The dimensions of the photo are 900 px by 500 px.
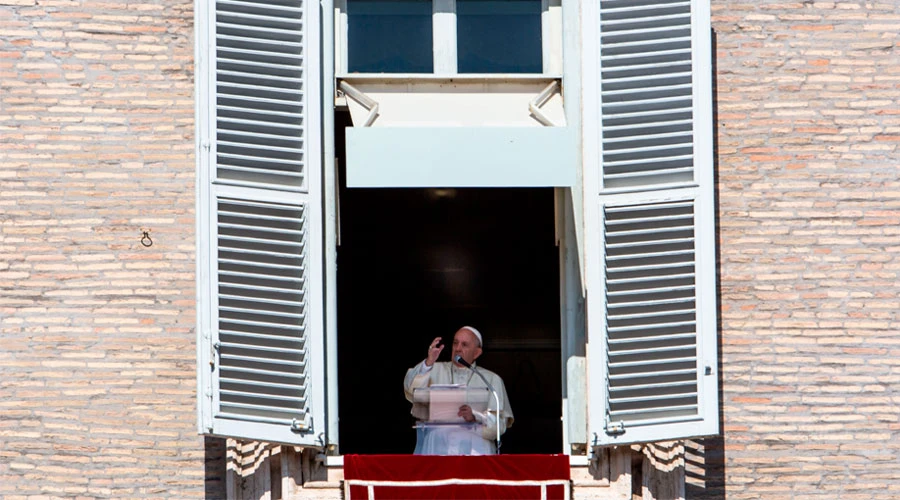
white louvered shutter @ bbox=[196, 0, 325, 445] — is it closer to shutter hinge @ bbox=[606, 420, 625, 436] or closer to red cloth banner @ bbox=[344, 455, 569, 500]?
red cloth banner @ bbox=[344, 455, 569, 500]

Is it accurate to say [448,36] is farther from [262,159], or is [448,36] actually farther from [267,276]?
[267,276]

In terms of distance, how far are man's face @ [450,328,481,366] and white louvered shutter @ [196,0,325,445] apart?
1.31 metres

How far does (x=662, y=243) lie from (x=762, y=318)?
0.96 m

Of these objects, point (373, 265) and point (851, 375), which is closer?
point (851, 375)

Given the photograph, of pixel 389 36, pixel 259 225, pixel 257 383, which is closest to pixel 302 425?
pixel 257 383

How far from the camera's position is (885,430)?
35.3 ft

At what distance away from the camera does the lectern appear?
35.3 ft

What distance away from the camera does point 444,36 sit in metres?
11.1

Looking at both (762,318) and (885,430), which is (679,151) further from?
(885,430)

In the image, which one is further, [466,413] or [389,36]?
[389,36]

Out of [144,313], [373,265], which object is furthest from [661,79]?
[373,265]

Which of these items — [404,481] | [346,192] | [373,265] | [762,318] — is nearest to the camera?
[404,481]

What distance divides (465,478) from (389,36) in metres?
2.49

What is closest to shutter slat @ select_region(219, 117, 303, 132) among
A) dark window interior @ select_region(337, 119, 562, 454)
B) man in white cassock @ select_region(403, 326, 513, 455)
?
man in white cassock @ select_region(403, 326, 513, 455)
